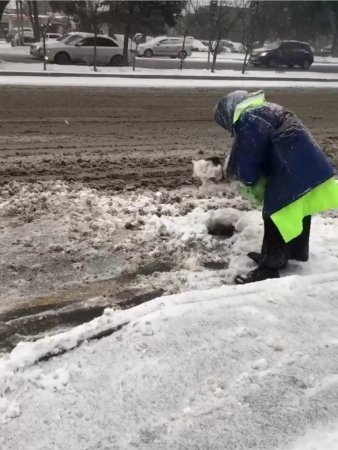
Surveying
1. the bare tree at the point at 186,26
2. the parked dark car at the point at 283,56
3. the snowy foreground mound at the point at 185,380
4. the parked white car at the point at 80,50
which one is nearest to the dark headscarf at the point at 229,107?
the snowy foreground mound at the point at 185,380

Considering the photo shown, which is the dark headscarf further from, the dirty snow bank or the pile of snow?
the dirty snow bank

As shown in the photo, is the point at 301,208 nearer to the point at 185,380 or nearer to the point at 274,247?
the point at 274,247

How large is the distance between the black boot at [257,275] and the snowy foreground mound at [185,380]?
0.34 meters

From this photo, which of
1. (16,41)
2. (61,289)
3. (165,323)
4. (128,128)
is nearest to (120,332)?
(165,323)

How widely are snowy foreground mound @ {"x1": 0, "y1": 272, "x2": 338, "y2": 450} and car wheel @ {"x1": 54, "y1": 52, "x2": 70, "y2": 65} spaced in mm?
22410

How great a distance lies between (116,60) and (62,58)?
256 centimetres

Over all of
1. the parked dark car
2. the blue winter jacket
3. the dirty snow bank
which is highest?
the blue winter jacket

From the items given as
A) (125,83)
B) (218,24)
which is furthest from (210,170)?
(218,24)

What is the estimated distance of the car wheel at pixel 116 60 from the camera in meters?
25.3

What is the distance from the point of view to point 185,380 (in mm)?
2971

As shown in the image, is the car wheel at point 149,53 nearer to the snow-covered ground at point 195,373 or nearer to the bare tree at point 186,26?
the bare tree at point 186,26

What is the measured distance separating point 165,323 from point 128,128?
6991 mm

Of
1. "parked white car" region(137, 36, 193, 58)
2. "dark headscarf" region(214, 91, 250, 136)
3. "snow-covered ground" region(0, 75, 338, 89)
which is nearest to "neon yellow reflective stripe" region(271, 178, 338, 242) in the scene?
"dark headscarf" region(214, 91, 250, 136)

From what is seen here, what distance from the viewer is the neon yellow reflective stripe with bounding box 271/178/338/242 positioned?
389 centimetres
